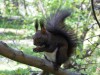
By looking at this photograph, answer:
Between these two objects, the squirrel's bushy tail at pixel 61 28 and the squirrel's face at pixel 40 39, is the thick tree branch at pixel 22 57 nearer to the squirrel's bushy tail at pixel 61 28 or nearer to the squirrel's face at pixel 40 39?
the squirrel's face at pixel 40 39

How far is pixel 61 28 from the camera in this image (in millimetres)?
1751

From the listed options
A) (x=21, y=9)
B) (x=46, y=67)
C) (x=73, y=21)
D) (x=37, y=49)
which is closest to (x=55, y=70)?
(x=46, y=67)

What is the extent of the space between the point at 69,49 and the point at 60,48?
0.11m

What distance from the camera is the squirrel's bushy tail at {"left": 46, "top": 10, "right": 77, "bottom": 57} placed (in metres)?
1.74

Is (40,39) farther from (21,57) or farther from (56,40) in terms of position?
(21,57)

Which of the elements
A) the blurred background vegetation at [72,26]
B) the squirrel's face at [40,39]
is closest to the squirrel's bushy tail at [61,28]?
the squirrel's face at [40,39]

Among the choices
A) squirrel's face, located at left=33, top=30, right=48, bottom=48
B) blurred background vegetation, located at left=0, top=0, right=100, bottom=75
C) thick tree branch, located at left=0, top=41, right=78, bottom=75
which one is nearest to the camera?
thick tree branch, located at left=0, top=41, right=78, bottom=75

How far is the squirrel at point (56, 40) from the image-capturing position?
1.66m

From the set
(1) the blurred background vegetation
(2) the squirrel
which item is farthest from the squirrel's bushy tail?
(1) the blurred background vegetation

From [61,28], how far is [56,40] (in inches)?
3.6

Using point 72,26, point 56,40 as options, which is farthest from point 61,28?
point 72,26

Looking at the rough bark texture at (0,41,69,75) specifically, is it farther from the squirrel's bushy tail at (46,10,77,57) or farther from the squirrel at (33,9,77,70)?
the squirrel's bushy tail at (46,10,77,57)

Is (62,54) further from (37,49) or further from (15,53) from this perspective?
(15,53)

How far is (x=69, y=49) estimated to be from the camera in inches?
69.7
